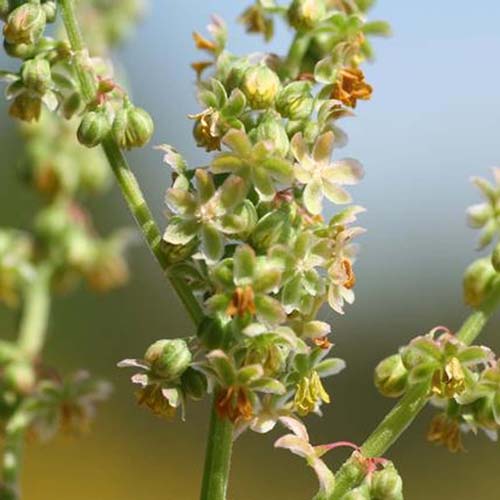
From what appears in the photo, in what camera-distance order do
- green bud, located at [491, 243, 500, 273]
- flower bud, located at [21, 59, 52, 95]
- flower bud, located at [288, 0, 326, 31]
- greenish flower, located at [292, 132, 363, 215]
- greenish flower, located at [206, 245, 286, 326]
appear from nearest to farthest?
greenish flower, located at [206, 245, 286, 326]
greenish flower, located at [292, 132, 363, 215]
flower bud, located at [21, 59, 52, 95]
green bud, located at [491, 243, 500, 273]
flower bud, located at [288, 0, 326, 31]

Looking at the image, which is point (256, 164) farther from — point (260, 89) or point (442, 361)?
point (442, 361)

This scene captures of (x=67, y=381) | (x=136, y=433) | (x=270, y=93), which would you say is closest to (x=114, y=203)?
(x=136, y=433)

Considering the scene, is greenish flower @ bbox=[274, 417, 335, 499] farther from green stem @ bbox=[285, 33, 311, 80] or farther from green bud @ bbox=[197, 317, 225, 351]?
green stem @ bbox=[285, 33, 311, 80]

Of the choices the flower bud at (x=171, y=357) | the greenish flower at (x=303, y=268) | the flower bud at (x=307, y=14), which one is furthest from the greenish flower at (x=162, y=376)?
the flower bud at (x=307, y=14)

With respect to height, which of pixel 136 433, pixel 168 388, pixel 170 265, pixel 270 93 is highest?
pixel 270 93

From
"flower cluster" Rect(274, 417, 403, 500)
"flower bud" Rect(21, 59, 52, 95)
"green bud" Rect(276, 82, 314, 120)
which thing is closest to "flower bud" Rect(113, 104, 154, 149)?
"flower bud" Rect(21, 59, 52, 95)

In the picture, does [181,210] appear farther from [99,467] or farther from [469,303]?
[99,467]

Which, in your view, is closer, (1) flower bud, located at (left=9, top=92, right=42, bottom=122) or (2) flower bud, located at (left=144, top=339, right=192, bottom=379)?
(2) flower bud, located at (left=144, top=339, right=192, bottom=379)
